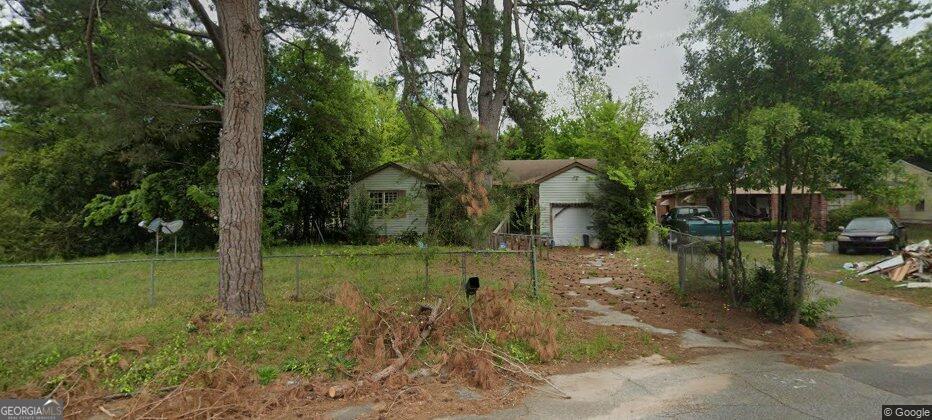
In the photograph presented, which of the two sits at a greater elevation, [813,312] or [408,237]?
[408,237]

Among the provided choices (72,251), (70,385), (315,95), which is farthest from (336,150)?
(70,385)

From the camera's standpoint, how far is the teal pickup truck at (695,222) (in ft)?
67.2

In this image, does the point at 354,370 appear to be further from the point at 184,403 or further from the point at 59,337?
the point at 59,337

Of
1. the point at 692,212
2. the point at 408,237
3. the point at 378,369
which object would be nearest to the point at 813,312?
the point at 378,369

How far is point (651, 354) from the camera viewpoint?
22.1ft

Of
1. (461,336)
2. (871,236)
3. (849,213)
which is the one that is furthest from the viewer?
(849,213)

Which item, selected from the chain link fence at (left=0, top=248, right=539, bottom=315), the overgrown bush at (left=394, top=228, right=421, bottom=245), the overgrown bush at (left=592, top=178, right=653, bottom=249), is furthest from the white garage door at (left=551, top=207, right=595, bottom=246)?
the chain link fence at (left=0, top=248, right=539, bottom=315)

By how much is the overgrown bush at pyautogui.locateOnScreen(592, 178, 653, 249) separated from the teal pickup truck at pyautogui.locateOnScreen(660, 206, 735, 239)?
200 centimetres

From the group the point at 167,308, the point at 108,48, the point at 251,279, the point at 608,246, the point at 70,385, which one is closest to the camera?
the point at 70,385

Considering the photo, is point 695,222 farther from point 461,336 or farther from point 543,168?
point 461,336

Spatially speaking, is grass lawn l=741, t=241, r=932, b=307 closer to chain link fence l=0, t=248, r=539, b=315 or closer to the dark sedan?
the dark sedan

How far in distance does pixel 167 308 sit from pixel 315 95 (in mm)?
11330

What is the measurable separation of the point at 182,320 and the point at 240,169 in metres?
2.46

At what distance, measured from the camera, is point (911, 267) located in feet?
39.6
